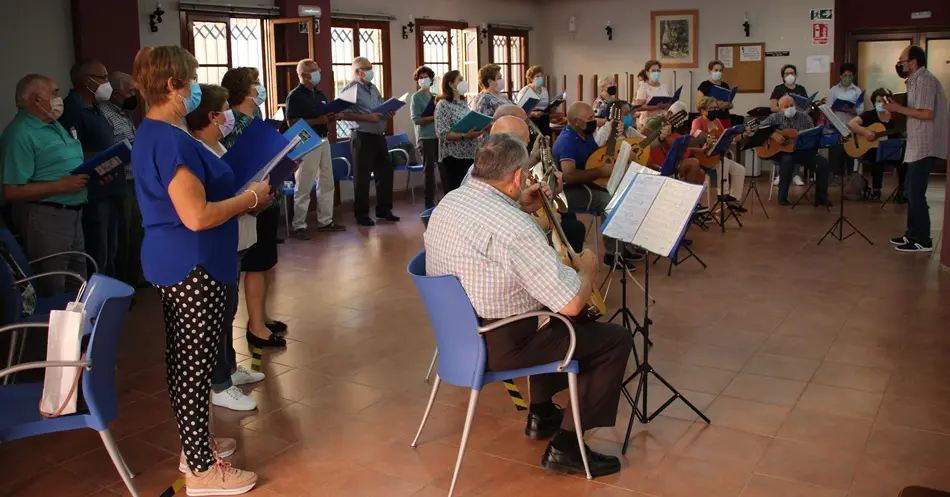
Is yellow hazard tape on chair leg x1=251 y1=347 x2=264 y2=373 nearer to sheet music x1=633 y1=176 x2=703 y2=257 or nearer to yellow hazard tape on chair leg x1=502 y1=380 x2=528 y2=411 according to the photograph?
yellow hazard tape on chair leg x1=502 y1=380 x2=528 y2=411

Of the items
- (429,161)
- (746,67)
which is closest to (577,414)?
(429,161)

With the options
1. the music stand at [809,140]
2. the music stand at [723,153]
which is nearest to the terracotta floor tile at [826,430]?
the music stand at [723,153]

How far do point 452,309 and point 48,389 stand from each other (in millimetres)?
1385

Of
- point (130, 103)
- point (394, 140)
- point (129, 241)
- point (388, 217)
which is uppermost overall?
point (130, 103)

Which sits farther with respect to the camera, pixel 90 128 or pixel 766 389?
pixel 90 128

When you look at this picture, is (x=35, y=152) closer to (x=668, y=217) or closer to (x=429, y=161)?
(x=668, y=217)

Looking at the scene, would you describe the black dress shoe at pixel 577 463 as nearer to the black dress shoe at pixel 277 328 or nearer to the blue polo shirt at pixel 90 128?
the black dress shoe at pixel 277 328

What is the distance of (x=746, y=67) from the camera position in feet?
44.2

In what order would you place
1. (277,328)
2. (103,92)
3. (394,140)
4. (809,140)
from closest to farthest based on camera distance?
(277,328) → (103,92) → (809,140) → (394,140)

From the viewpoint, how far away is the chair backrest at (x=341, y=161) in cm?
1000

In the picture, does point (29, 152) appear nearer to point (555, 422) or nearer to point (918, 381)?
point (555, 422)

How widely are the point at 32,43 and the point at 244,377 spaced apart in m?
4.45

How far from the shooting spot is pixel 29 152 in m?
4.89

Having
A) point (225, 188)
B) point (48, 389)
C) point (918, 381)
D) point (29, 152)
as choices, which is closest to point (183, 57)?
point (225, 188)
